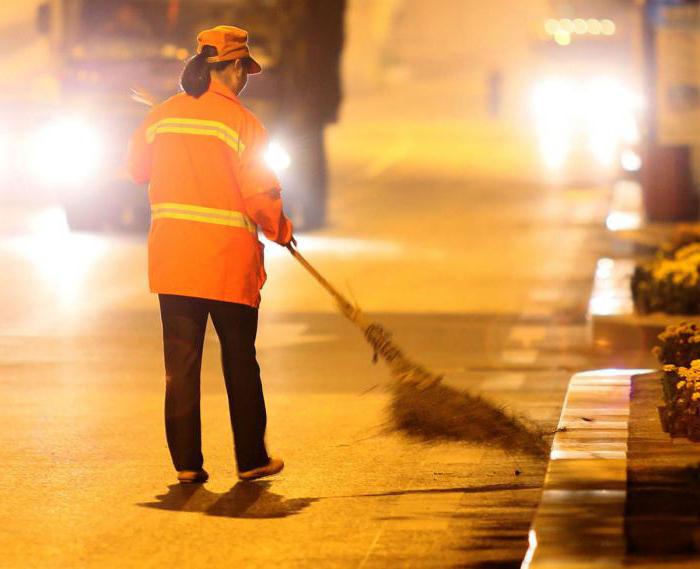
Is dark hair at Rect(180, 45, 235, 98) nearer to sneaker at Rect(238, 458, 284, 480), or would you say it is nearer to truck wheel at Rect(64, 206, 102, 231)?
sneaker at Rect(238, 458, 284, 480)

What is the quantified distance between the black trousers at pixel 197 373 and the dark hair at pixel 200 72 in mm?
819

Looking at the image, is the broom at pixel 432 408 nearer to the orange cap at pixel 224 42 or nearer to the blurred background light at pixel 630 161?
the orange cap at pixel 224 42

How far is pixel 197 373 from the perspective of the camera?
8.10 metres

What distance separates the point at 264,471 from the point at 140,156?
53.3 inches

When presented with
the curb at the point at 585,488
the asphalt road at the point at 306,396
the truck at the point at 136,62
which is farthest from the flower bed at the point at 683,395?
A: the truck at the point at 136,62

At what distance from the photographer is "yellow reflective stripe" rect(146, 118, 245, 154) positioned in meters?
7.97

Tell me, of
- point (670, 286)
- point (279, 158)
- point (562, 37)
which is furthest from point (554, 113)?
point (670, 286)

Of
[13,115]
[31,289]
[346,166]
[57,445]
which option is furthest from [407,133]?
[57,445]

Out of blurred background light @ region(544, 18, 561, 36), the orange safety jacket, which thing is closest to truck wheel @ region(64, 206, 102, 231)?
the orange safety jacket

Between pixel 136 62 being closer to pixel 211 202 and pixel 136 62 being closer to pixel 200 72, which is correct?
pixel 200 72

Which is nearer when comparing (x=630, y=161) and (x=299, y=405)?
(x=299, y=405)

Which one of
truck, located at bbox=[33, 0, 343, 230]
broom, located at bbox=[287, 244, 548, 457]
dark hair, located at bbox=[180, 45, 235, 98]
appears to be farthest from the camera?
truck, located at bbox=[33, 0, 343, 230]

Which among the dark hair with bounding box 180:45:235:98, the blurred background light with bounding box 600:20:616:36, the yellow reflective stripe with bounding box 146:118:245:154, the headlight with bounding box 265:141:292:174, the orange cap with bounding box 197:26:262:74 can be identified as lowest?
the headlight with bounding box 265:141:292:174

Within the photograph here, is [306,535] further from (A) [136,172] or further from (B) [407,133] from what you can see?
(B) [407,133]
